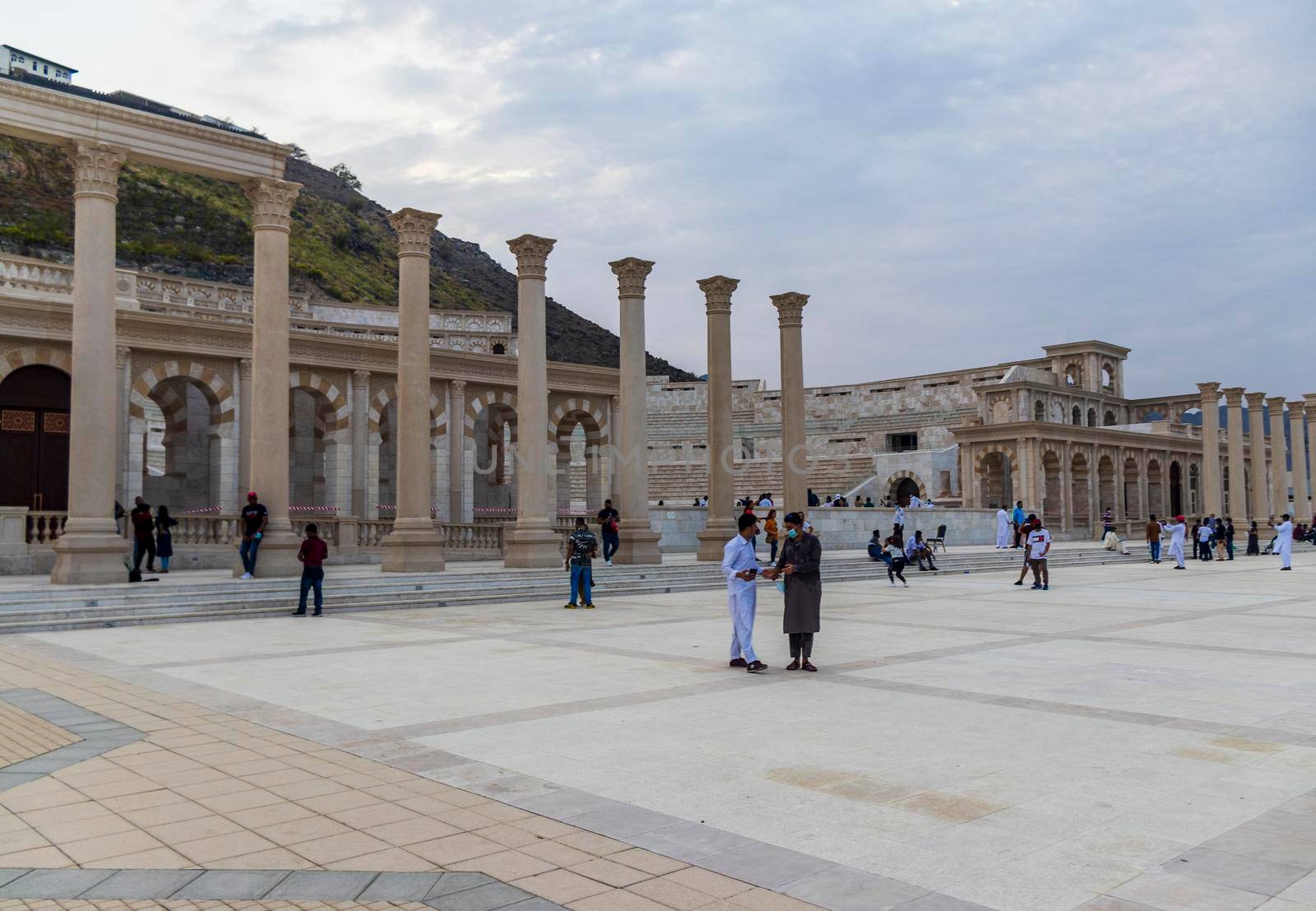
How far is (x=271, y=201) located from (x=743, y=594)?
47.2 feet

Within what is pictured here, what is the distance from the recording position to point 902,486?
57688mm

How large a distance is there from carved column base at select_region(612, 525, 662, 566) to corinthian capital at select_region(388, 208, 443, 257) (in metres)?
7.92

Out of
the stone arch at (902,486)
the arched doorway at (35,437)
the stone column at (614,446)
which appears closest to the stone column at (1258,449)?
the stone arch at (902,486)

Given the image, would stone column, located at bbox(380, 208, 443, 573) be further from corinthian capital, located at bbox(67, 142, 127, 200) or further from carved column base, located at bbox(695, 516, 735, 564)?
carved column base, located at bbox(695, 516, 735, 564)

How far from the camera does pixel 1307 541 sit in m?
51.3

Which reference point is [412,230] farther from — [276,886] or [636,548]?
[276,886]

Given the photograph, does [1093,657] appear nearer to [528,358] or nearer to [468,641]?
[468,641]

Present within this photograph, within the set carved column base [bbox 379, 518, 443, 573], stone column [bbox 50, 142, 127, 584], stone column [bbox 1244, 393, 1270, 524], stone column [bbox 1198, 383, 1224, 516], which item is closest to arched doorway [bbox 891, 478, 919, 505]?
stone column [bbox 1198, 383, 1224, 516]

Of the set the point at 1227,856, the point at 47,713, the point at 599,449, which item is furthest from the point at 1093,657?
the point at 599,449

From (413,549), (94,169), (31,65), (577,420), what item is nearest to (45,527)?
(413,549)

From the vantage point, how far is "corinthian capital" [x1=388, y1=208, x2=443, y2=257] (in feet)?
73.4

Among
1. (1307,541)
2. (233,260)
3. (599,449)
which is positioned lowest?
(1307,541)

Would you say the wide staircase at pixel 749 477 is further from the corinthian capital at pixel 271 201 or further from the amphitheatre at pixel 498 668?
the corinthian capital at pixel 271 201

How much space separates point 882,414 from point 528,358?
44366mm
